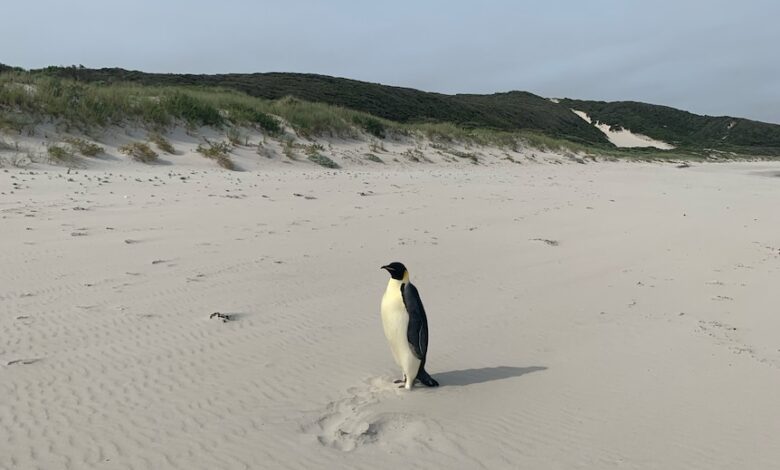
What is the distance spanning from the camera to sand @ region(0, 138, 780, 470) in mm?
3109

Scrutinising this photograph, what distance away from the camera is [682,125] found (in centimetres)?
8456

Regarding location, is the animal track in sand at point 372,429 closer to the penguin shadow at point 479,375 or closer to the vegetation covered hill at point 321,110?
the penguin shadow at point 479,375

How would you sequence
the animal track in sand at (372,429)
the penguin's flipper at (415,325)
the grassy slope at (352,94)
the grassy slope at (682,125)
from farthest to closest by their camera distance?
1. the grassy slope at (682,125)
2. the grassy slope at (352,94)
3. the penguin's flipper at (415,325)
4. the animal track in sand at (372,429)

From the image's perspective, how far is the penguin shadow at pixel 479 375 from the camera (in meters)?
4.02

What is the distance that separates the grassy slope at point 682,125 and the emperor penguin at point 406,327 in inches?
2777

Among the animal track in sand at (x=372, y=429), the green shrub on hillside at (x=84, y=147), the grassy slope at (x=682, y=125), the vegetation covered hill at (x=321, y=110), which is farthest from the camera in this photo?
the grassy slope at (x=682, y=125)

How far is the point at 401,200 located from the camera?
11672 mm

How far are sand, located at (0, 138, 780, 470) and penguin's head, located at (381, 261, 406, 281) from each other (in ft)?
2.22

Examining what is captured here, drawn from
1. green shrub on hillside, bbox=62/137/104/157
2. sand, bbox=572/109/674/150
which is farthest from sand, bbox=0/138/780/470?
sand, bbox=572/109/674/150

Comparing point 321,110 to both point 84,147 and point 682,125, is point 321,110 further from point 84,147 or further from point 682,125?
point 682,125

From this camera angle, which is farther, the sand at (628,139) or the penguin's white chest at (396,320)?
the sand at (628,139)

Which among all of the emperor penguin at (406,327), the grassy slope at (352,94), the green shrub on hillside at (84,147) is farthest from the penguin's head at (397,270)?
the grassy slope at (352,94)

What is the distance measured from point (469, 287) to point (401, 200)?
5.54 meters

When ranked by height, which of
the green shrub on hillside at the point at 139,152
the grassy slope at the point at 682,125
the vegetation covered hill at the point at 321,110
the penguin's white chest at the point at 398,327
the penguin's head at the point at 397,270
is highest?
the grassy slope at the point at 682,125
